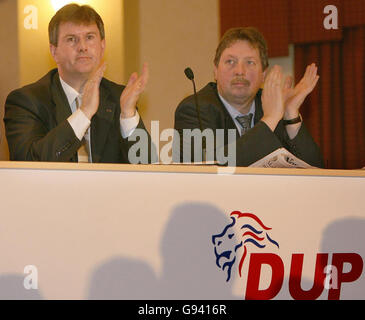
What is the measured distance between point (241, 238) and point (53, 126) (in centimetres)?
111

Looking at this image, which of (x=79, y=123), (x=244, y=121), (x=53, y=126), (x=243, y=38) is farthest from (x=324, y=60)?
(x=79, y=123)

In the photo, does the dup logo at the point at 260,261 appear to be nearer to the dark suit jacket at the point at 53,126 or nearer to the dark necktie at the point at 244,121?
the dark suit jacket at the point at 53,126

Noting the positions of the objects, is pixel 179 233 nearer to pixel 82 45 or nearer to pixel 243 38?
pixel 82 45

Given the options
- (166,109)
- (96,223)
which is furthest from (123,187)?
(166,109)

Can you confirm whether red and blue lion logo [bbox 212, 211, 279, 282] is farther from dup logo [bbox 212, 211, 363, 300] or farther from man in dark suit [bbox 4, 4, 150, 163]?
man in dark suit [bbox 4, 4, 150, 163]

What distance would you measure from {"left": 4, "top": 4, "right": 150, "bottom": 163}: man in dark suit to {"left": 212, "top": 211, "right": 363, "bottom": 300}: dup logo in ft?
2.53

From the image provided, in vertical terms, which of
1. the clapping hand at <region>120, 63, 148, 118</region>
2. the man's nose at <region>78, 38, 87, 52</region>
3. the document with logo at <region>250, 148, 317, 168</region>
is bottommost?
the document with logo at <region>250, 148, 317, 168</region>

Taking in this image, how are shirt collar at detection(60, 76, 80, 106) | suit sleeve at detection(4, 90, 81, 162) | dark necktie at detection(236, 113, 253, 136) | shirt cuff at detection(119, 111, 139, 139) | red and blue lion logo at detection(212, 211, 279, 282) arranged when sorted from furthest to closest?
dark necktie at detection(236, 113, 253, 136) < shirt collar at detection(60, 76, 80, 106) < shirt cuff at detection(119, 111, 139, 139) < suit sleeve at detection(4, 90, 81, 162) < red and blue lion logo at detection(212, 211, 279, 282)

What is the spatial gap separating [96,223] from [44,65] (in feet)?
8.16

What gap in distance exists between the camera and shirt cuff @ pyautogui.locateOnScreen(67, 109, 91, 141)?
2377 mm

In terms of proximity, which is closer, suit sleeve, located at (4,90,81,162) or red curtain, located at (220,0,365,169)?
suit sleeve, located at (4,90,81,162)

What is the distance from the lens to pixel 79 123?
7.84 ft

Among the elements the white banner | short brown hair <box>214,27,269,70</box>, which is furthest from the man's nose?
the white banner
